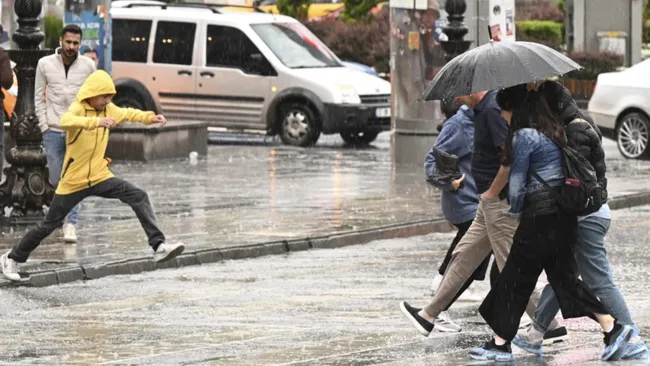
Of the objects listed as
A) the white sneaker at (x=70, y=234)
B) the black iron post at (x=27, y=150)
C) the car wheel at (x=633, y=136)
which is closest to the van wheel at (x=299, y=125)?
the car wheel at (x=633, y=136)

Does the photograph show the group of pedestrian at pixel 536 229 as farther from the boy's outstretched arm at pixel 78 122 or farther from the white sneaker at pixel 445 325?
the boy's outstretched arm at pixel 78 122

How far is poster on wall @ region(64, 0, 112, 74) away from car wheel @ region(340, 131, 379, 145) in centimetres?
534

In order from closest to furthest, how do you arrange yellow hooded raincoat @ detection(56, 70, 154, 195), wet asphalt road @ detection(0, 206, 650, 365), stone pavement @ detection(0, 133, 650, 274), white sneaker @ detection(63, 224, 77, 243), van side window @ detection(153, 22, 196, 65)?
1. wet asphalt road @ detection(0, 206, 650, 365)
2. yellow hooded raincoat @ detection(56, 70, 154, 195)
3. white sneaker @ detection(63, 224, 77, 243)
4. stone pavement @ detection(0, 133, 650, 274)
5. van side window @ detection(153, 22, 196, 65)

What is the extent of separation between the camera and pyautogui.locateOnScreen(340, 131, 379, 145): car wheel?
85.6ft

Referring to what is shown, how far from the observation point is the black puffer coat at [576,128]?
8938 mm

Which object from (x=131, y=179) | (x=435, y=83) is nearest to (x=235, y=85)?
(x=131, y=179)

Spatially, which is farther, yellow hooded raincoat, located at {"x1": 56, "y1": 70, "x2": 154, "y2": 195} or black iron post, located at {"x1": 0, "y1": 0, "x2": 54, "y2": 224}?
black iron post, located at {"x1": 0, "y1": 0, "x2": 54, "y2": 224}

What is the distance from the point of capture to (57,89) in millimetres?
14922

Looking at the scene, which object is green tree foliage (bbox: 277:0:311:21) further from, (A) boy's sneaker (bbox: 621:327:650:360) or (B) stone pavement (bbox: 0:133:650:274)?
(A) boy's sneaker (bbox: 621:327:650:360)

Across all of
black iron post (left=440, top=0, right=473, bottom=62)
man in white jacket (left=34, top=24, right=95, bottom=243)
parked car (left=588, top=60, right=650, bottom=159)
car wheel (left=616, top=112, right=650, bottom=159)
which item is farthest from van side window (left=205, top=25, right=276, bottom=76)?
man in white jacket (left=34, top=24, right=95, bottom=243)

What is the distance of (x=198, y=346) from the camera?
9.82m

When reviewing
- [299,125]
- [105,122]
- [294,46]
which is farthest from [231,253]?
[294,46]

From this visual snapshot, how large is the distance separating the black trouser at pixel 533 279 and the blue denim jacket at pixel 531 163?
17 cm

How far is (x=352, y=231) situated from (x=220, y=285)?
2.89 metres
